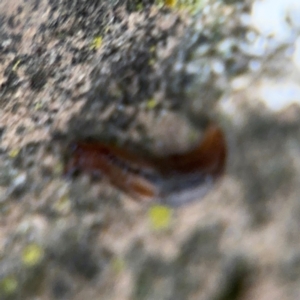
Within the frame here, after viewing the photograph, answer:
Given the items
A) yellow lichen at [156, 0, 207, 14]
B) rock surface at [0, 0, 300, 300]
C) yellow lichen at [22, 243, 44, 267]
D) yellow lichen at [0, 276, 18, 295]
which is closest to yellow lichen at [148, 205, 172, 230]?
rock surface at [0, 0, 300, 300]

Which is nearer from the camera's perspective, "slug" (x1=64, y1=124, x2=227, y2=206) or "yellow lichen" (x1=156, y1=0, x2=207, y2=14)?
"slug" (x1=64, y1=124, x2=227, y2=206)

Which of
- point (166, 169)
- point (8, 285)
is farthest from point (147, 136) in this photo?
point (8, 285)

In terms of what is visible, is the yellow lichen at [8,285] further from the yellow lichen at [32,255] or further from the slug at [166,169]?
the slug at [166,169]

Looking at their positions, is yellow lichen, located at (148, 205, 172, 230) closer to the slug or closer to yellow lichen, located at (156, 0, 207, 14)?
the slug

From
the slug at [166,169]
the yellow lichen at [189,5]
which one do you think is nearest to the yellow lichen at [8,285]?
the slug at [166,169]

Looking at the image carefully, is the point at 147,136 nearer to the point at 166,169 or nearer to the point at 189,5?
the point at 166,169

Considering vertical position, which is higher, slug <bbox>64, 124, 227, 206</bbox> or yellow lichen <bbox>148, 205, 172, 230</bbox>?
slug <bbox>64, 124, 227, 206</bbox>

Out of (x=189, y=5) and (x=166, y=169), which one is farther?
(x=189, y=5)
